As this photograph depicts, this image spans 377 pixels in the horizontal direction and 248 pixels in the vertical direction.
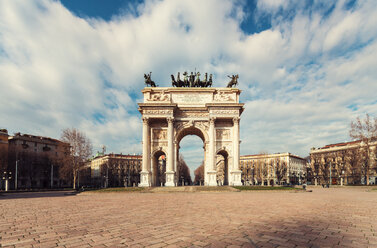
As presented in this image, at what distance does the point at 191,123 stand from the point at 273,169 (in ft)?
237

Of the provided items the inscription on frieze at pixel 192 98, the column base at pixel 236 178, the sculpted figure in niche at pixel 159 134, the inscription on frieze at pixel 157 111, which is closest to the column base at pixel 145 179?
the sculpted figure in niche at pixel 159 134

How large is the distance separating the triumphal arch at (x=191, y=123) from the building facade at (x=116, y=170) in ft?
162

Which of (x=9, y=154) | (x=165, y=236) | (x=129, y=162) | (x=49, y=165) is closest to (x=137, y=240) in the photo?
(x=165, y=236)

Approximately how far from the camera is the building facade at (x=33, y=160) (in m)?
56.5

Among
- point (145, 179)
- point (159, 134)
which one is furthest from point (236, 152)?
point (145, 179)

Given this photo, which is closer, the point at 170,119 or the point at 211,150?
the point at 170,119

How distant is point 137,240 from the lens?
238 inches

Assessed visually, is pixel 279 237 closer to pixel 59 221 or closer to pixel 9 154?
pixel 59 221

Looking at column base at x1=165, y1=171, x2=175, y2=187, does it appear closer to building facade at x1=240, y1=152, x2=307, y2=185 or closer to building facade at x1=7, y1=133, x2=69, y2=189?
building facade at x1=7, y1=133, x2=69, y2=189

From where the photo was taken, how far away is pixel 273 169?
99.1 meters

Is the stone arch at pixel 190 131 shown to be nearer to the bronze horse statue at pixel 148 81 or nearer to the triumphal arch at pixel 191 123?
the triumphal arch at pixel 191 123

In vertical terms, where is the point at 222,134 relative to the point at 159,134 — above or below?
below

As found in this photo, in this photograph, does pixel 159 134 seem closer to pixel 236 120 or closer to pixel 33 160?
pixel 236 120

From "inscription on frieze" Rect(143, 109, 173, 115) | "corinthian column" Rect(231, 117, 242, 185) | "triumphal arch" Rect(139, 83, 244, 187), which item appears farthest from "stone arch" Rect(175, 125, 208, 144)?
"corinthian column" Rect(231, 117, 242, 185)
